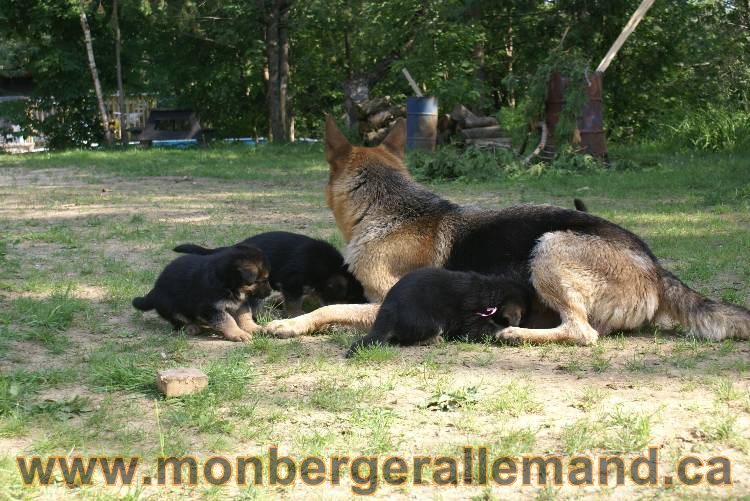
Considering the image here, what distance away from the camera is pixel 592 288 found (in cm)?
546

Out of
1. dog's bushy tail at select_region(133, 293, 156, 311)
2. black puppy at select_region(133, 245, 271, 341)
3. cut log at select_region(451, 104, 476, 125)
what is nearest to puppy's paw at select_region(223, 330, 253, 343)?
black puppy at select_region(133, 245, 271, 341)

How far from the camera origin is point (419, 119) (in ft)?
66.5

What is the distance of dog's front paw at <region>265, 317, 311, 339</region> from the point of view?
558 cm

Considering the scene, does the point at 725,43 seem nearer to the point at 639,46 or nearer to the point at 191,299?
the point at 639,46

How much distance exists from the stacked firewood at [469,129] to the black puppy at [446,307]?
13.3 meters

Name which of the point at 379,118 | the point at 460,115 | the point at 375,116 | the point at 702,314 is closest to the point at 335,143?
the point at 702,314

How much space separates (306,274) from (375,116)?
16863 millimetres

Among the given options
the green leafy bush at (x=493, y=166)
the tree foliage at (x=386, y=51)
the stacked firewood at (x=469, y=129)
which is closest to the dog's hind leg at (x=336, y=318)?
the green leafy bush at (x=493, y=166)

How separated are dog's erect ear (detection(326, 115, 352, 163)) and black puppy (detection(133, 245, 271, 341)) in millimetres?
1303

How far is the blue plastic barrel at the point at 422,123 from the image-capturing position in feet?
66.4

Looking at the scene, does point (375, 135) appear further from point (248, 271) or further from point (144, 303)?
point (248, 271)

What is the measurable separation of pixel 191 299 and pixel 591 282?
285cm

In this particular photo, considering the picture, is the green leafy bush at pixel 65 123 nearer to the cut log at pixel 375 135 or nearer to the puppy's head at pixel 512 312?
the cut log at pixel 375 135

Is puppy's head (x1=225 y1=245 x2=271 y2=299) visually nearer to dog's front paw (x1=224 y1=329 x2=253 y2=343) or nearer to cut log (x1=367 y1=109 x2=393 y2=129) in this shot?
dog's front paw (x1=224 y1=329 x2=253 y2=343)
